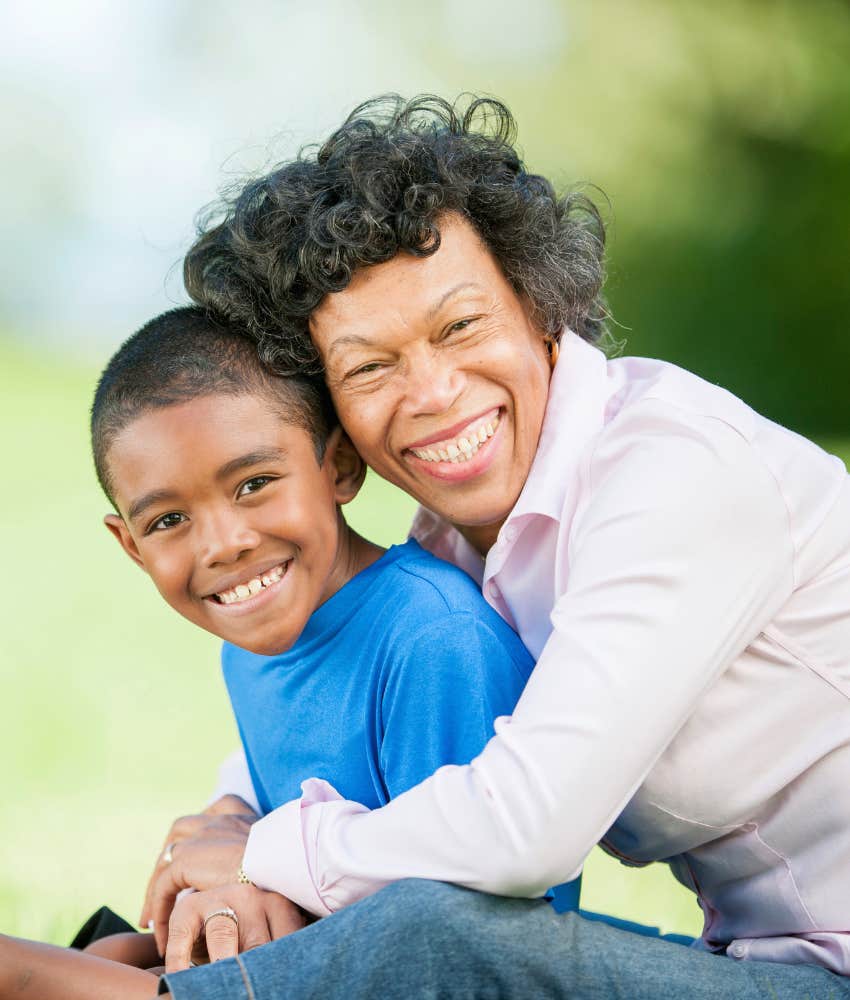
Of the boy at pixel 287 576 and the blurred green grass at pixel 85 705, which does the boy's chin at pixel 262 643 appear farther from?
the blurred green grass at pixel 85 705

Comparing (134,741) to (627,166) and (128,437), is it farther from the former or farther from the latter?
(627,166)

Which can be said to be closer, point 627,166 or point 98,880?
point 98,880

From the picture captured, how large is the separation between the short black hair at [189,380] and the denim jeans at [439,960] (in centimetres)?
85

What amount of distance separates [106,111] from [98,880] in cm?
619

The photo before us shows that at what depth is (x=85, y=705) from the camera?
5.26 metres

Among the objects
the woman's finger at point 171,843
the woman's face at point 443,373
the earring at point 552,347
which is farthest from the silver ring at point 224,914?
the earring at point 552,347

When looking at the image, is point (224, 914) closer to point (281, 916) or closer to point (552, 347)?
point (281, 916)

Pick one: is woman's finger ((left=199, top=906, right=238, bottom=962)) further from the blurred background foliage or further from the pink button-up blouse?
the blurred background foliage

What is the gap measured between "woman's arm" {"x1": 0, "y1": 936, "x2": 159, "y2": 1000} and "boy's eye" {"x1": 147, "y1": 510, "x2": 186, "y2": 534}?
67 centimetres

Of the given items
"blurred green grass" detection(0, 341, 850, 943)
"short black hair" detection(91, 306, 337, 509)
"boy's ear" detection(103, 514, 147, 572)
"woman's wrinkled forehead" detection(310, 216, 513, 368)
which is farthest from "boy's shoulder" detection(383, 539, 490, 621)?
"blurred green grass" detection(0, 341, 850, 943)

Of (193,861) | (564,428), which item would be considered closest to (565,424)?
(564,428)

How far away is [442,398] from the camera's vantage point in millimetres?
2178

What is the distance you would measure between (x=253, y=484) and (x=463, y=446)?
1.16ft

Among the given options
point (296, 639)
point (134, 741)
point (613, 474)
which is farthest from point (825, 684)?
point (134, 741)
